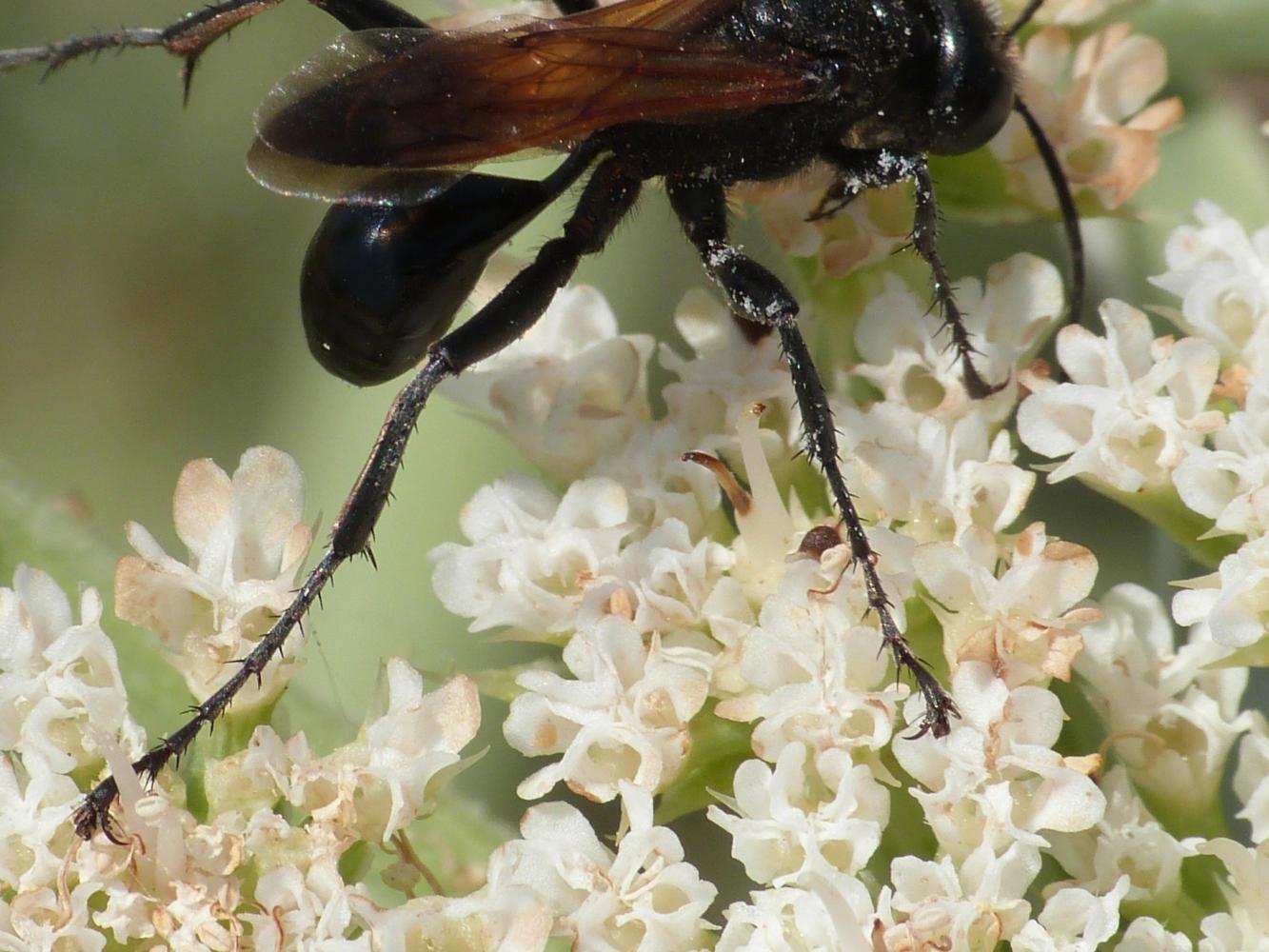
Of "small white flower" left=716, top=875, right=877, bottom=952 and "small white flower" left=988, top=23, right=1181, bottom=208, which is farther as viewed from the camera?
"small white flower" left=988, top=23, right=1181, bottom=208

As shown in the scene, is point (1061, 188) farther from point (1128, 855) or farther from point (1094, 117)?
point (1128, 855)

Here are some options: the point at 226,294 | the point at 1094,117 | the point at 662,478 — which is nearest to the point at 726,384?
the point at 662,478

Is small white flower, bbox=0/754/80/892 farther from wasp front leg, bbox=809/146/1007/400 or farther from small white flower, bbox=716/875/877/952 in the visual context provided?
wasp front leg, bbox=809/146/1007/400

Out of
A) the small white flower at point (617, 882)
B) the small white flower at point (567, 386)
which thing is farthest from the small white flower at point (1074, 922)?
the small white flower at point (567, 386)

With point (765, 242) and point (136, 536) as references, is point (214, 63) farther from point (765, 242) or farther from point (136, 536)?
point (136, 536)

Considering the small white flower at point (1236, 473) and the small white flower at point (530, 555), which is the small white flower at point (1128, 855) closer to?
the small white flower at point (1236, 473)

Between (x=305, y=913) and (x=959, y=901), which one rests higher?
(x=305, y=913)

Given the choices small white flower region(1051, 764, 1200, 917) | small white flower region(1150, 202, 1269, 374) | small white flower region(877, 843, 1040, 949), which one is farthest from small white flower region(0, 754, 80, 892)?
small white flower region(1150, 202, 1269, 374)

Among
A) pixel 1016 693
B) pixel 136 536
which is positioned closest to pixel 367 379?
pixel 136 536
